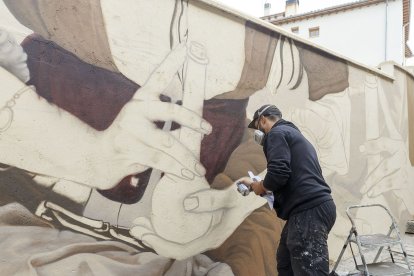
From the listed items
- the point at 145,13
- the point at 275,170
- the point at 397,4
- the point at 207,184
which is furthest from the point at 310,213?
the point at 397,4

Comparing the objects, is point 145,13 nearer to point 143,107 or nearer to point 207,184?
point 143,107

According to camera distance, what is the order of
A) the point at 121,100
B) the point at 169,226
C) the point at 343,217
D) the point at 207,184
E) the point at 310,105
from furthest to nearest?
the point at 343,217, the point at 310,105, the point at 207,184, the point at 169,226, the point at 121,100

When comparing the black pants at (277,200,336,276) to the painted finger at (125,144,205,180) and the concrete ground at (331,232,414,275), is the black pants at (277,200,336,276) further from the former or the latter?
the concrete ground at (331,232,414,275)

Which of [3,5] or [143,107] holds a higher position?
[3,5]

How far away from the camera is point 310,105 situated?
4332mm

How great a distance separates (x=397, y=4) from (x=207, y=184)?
2040 centimetres

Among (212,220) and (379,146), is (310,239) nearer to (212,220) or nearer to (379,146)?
(212,220)

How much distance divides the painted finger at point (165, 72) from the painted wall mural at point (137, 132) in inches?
0.4

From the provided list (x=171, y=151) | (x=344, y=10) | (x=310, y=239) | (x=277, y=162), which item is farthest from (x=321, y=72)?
(x=344, y=10)

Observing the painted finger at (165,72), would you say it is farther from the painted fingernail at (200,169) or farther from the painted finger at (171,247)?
the painted finger at (171,247)

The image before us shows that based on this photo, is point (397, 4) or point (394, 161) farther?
point (397, 4)

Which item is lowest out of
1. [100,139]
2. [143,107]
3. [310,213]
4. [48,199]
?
[310,213]

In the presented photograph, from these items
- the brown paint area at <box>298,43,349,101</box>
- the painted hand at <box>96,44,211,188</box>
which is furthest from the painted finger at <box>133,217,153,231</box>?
the brown paint area at <box>298,43,349,101</box>

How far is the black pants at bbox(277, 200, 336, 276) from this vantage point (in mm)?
2516
